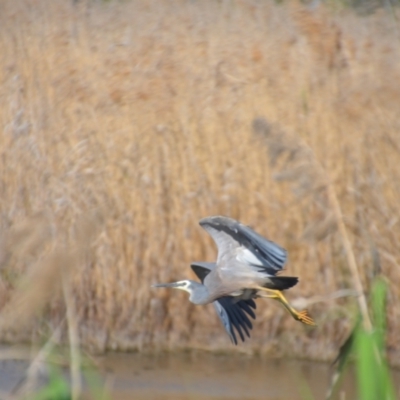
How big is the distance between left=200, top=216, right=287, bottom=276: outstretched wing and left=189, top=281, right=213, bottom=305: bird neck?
0.14m

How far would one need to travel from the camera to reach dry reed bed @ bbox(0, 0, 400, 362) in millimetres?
5527

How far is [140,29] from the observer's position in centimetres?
608

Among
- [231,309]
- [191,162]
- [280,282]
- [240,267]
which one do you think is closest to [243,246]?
[240,267]

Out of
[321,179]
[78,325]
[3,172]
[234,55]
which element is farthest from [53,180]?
[321,179]

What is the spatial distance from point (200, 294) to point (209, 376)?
197 centimetres

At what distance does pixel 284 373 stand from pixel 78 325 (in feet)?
3.76

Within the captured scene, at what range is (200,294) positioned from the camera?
144 inches

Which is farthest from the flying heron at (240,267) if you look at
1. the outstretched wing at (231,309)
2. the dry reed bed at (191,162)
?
the dry reed bed at (191,162)

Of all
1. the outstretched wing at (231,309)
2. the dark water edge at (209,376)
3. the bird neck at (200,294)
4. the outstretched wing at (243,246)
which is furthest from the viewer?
the dark water edge at (209,376)

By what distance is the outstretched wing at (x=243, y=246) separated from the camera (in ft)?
11.0

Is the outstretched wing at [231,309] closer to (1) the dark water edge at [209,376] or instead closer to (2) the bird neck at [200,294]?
(2) the bird neck at [200,294]

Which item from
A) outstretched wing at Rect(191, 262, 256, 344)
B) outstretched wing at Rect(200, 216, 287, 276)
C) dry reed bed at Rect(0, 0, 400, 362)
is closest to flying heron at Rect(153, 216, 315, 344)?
outstretched wing at Rect(200, 216, 287, 276)

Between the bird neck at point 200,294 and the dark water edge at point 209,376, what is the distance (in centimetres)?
163

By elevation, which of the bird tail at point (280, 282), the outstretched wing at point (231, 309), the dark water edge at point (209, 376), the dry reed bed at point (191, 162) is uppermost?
the dry reed bed at point (191, 162)
